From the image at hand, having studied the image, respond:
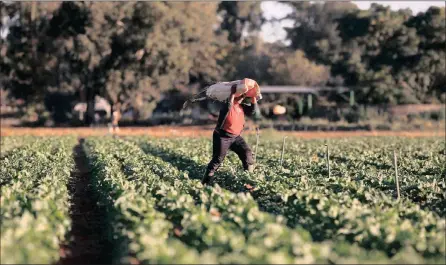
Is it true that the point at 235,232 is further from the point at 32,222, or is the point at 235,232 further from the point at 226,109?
the point at 226,109

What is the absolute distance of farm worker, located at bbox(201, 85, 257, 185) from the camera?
13.2 meters

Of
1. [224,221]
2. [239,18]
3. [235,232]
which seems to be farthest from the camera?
[239,18]

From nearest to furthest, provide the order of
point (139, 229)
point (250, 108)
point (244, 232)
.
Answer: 1. point (139, 229)
2. point (244, 232)
3. point (250, 108)

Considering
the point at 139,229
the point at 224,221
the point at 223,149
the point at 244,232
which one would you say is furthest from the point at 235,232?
the point at 223,149

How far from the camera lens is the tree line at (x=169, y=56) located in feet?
171

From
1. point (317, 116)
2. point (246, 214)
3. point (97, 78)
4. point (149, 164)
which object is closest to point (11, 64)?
point (97, 78)

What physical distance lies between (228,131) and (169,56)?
39.5m

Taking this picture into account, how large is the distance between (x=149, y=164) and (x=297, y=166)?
3.07 m

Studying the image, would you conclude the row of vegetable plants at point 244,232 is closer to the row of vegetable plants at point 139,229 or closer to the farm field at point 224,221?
the farm field at point 224,221

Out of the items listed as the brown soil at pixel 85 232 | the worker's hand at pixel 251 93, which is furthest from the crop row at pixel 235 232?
the worker's hand at pixel 251 93

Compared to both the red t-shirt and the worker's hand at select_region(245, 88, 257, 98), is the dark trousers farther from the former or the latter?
the worker's hand at select_region(245, 88, 257, 98)

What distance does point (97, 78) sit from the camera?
54250 millimetres

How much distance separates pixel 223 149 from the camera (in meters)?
13.3

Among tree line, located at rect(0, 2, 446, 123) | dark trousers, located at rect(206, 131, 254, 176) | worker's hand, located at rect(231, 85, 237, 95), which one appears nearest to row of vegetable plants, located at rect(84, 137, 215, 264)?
dark trousers, located at rect(206, 131, 254, 176)
